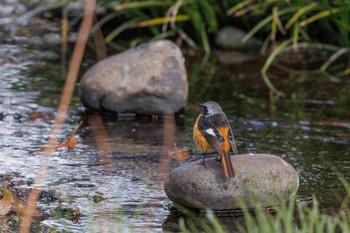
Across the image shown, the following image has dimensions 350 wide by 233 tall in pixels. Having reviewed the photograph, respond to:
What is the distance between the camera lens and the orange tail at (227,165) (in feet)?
17.0

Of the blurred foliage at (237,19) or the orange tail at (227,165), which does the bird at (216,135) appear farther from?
the blurred foliage at (237,19)

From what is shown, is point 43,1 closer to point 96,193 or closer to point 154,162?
point 154,162

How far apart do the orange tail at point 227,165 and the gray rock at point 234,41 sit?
5853 millimetres

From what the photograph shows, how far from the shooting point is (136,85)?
7914 mm

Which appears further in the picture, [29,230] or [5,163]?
[5,163]

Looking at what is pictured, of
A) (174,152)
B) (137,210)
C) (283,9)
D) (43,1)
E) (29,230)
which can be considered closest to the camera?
(29,230)

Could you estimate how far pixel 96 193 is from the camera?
568 cm

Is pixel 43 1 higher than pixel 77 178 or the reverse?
higher

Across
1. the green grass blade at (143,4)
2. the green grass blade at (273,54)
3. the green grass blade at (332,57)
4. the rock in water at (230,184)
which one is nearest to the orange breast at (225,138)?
the rock in water at (230,184)

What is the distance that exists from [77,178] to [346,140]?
8.11ft

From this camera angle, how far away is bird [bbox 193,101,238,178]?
5215 mm

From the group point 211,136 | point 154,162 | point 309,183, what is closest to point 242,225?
point 211,136

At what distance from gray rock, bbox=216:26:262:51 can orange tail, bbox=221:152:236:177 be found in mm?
5853

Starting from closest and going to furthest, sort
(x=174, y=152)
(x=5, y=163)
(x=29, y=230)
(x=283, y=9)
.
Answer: (x=29, y=230) < (x=5, y=163) < (x=174, y=152) < (x=283, y=9)
